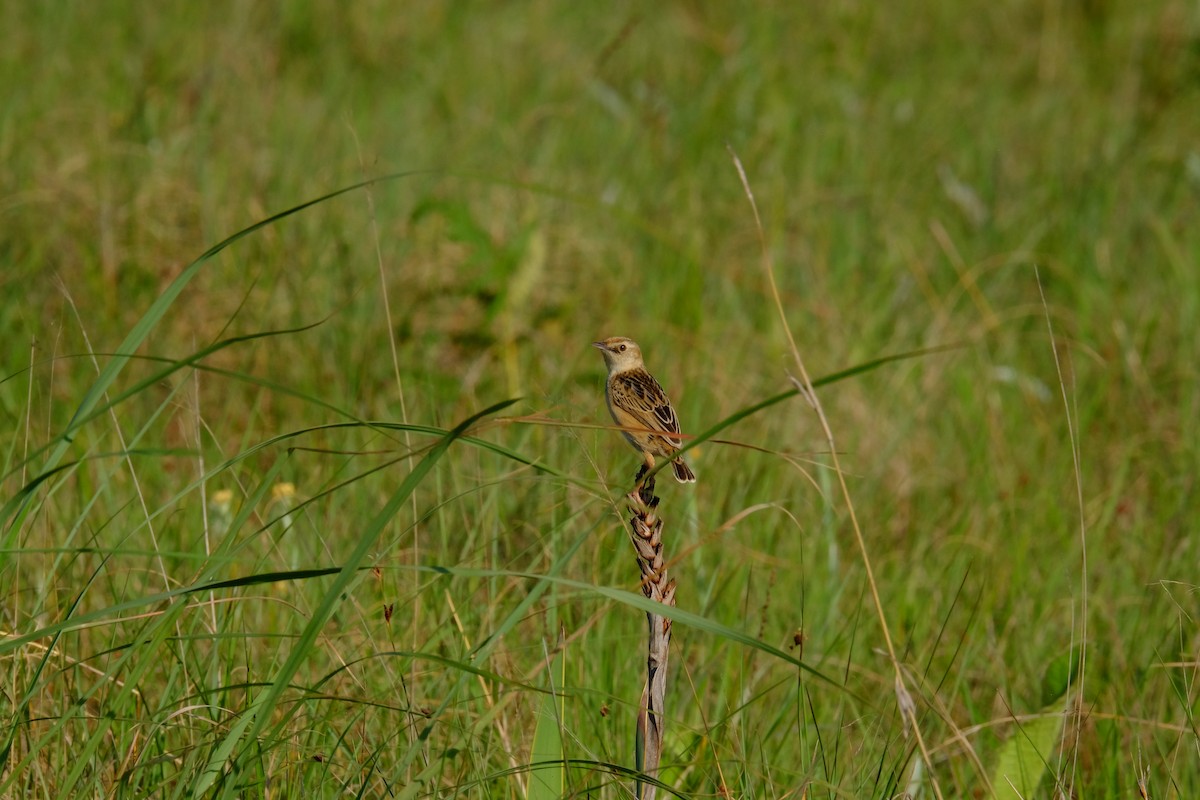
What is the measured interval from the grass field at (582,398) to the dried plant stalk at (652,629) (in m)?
0.09

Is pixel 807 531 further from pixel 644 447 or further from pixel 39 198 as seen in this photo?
pixel 39 198

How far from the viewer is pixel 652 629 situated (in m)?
1.85

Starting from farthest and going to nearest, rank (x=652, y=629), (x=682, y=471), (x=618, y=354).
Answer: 1. (x=618, y=354)
2. (x=682, y=471)
3. (x=652, y=629)

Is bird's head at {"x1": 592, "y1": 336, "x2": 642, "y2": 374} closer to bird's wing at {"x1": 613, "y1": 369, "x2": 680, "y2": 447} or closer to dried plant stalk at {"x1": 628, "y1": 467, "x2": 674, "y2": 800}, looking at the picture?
bird's wing at {"x1": 613, "y1": 369, "x2": 680, "y2": 447}

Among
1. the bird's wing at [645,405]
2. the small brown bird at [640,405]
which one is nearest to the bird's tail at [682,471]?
the small brown bird at [640,405]

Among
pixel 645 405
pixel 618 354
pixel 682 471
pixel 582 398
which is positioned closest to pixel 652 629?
pixel 682 471

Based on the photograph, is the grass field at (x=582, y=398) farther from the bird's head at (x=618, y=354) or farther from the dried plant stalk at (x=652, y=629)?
the bird's head at (x=618, y=354)

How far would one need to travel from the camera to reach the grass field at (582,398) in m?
2.29

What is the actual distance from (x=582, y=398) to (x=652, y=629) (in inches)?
106

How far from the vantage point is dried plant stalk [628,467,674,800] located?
1833 millimetres

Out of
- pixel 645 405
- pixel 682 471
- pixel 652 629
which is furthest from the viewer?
pixel 645 405

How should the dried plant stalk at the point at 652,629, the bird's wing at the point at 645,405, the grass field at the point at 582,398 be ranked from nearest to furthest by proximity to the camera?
the dried plant stalk at the point at 652,629 → the grass field at the point at 582,398 → the bird's wing at the point at 645,405

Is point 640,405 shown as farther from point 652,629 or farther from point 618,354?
point 652,629

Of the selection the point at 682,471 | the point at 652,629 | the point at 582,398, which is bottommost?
the point at 582,398
